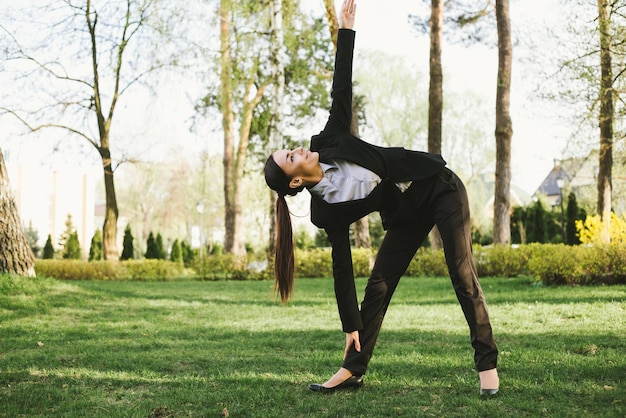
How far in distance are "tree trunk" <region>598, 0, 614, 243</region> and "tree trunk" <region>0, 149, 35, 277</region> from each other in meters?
9.26

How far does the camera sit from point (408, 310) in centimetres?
789

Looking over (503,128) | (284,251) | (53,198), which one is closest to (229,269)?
(503,128)

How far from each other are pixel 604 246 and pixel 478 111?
25.1 metres

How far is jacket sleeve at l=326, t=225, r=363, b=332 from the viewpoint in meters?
3.30

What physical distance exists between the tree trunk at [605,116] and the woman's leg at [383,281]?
739cm

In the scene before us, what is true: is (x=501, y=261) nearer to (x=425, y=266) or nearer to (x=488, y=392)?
(x=425, y=266)

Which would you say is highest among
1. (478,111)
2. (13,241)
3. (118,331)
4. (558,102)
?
(478,111)

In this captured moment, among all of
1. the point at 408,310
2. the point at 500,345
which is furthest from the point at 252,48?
the point at 500,345

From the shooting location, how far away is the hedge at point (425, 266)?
9906 millimetres

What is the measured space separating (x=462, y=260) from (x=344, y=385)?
1024 millimetres

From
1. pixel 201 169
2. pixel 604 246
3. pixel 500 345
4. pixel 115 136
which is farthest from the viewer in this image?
pixel 201 169

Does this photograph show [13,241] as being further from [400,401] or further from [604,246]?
[604,246]

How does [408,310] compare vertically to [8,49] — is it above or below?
below

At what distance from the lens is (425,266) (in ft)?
51.0
